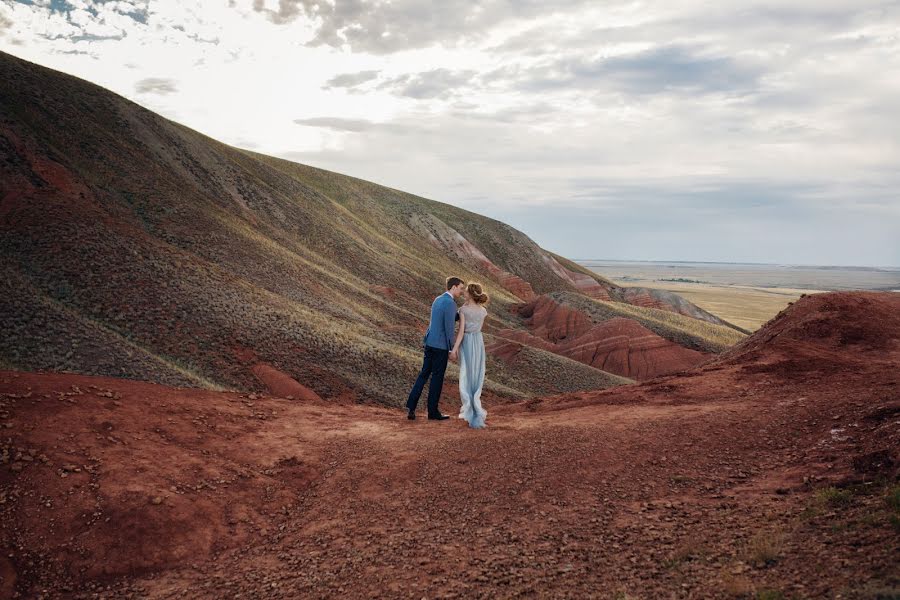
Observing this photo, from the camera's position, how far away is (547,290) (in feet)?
264

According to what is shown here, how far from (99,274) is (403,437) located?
48.2 ft

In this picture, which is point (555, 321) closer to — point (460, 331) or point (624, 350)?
point (624, 350)

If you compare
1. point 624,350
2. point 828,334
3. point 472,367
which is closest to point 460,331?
point 472,367

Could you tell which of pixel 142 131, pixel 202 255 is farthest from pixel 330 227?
pixel 202 255

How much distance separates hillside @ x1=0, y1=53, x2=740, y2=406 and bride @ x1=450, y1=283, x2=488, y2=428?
8.35 m

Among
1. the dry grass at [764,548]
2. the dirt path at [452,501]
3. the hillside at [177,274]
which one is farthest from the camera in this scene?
the hillside at [177,274]

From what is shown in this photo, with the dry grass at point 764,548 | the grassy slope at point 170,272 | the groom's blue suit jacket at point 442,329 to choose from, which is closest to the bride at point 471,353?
the groom's blue suit jacket at point 442,329

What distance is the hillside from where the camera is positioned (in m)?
16.5

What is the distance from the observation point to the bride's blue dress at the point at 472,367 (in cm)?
1057

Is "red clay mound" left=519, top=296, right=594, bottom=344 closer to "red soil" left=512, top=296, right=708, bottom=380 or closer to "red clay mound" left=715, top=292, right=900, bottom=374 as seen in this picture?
"red soil" left=512, top=296, right=708, bottom=380

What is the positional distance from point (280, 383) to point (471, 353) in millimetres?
9313

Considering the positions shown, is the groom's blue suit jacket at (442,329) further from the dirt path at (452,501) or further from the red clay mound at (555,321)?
the red clay mound at (555,321)

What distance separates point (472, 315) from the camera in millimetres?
10844

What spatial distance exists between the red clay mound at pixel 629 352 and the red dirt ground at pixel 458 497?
26.3 m
